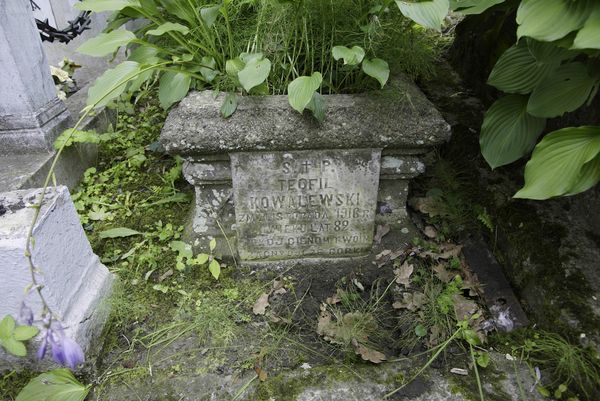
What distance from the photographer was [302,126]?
1727mm

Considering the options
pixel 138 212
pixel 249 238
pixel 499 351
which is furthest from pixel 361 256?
pixel 138 212

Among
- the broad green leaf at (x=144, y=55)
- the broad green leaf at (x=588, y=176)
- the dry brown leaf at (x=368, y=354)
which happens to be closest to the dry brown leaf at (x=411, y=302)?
the dry brown leaf at (x=368, y=354)

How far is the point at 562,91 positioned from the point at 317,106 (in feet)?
2.88

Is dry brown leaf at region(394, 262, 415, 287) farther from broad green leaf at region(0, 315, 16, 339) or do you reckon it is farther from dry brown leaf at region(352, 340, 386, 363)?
broad green leaf at region(0, 315, 16, 339)

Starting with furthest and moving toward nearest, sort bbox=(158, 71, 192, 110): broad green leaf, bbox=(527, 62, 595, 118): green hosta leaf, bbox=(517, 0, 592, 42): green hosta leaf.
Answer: bbox=(158, 71, 192, 110): broad green leaf
bbox=(527, 62, 595, 118): green hosta leaf
bbox=(517, 0, 592, 42): green hosta leaf

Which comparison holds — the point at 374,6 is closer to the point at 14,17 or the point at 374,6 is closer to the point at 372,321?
the point at 372,321

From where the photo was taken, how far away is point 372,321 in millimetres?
1739

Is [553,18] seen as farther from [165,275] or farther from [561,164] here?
[165,275]

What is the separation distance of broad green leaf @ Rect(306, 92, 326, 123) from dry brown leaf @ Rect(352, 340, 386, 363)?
0.90 m

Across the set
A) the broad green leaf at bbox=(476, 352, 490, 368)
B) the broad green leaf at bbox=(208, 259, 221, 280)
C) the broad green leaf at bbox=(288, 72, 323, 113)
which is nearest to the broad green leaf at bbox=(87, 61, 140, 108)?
the broad green leaf at bbox=(288, 72, 323, 113)

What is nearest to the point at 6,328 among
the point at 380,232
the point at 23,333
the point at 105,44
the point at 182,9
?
the point at 23,333

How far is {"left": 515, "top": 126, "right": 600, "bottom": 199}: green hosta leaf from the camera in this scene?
4.34ft

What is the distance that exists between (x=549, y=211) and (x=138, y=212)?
2.05m

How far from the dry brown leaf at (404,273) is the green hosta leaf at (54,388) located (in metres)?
1.33
